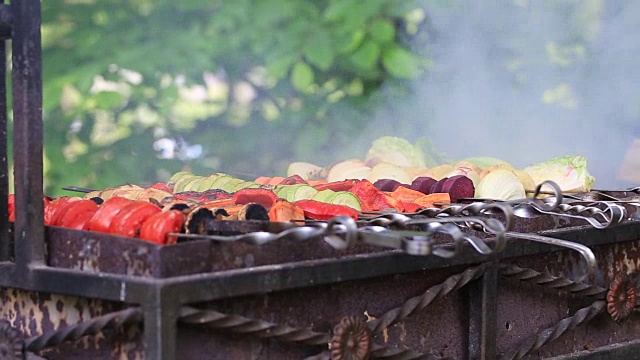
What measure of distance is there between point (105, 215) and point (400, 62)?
13.0 ft

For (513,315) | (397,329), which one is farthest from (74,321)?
(513,315)

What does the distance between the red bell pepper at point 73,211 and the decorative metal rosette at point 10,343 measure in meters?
0.31


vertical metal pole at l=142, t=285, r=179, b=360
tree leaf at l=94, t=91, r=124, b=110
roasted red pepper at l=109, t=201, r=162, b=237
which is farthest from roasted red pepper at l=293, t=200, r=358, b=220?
tree leaf at l=94, t=91, r=124, b=110

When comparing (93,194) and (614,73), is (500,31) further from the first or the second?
(93,194)

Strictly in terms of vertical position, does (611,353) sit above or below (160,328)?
below

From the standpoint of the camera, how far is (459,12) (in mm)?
6188

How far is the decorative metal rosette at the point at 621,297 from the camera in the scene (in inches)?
125

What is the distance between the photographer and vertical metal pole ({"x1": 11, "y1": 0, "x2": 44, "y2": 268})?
2.28 m

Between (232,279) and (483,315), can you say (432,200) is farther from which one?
(232,279)

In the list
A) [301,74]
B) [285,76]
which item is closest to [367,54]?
[301,74]

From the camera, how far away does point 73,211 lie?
2537mm

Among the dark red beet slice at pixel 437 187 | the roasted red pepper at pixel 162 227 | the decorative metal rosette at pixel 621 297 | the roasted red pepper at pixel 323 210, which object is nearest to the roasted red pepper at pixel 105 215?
the roasted red pepper at pixel 162 227

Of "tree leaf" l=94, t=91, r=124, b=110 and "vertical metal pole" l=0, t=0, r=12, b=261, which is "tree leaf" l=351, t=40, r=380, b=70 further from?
"vertical metal pole" l=0, t=0, r=12, b=261

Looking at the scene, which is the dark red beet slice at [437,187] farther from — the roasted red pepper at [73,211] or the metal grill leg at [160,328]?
the metal grill leg at [160,328]
